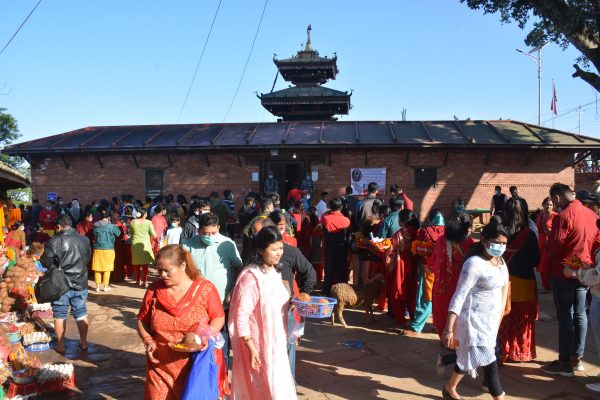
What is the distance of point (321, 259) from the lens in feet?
27.7

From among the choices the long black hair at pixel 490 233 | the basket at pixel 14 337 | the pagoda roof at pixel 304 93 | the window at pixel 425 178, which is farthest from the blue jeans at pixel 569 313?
the pagoda roof at pixel 304 93

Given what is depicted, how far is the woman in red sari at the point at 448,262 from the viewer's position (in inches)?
177

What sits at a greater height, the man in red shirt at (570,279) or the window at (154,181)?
the window at (154,181)

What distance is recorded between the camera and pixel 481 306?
3.61m

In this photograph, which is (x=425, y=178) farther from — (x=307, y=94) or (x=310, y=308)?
(x=310, y=308)

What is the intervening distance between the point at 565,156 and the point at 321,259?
456 inches

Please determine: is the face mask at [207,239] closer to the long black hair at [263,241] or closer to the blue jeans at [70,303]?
the long black hair at [263,241]

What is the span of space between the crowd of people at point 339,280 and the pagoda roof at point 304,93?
43.3 ft

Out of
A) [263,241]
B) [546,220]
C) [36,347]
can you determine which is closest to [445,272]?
[263,241]

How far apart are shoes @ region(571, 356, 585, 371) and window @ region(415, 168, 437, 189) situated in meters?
11.2

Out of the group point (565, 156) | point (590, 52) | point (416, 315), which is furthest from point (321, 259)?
point (565, 156)

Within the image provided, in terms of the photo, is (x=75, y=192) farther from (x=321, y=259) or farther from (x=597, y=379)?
(x=597, y=379)

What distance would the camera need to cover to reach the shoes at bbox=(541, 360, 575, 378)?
182 inches

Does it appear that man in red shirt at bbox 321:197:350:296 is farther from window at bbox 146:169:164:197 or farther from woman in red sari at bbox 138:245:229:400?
window at bbox 146:169:164:197
